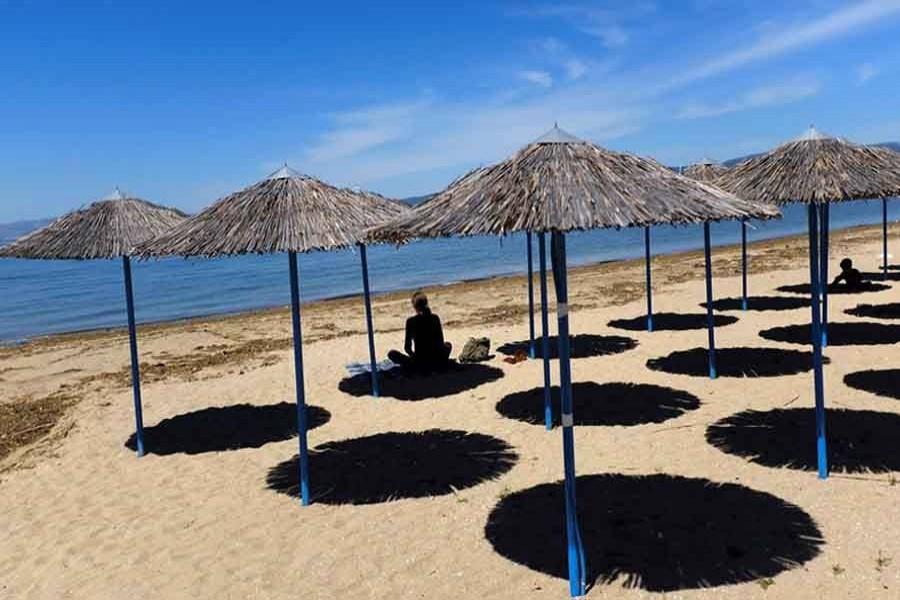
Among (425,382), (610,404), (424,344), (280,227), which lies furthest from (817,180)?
(425,382)

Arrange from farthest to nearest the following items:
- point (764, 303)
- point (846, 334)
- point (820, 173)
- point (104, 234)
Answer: point (764, 303) < point (846, 334) < point (104, 234) < point (820, 173)

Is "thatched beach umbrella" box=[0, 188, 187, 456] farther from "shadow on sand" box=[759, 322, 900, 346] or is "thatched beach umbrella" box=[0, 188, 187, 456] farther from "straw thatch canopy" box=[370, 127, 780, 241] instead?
"shadow on sand" box=[759, 322, 900, 346]

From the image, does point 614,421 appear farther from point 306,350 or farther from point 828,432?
point 306,350

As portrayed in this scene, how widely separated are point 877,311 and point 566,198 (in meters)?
11.6

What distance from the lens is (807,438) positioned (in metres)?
7.05

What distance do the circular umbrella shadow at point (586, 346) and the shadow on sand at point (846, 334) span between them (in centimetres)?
226

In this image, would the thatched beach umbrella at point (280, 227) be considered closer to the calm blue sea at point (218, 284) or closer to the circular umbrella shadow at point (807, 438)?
the circular umbrella shadow at point (807, 438)

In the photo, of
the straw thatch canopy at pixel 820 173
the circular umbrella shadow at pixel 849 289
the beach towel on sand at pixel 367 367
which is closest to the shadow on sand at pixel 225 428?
the beach towel on sand at pixel 367 367

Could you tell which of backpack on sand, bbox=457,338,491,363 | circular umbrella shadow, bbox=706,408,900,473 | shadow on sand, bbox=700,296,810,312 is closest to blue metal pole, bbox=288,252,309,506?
circular umbrella shadow, bbox=706,408,900,473

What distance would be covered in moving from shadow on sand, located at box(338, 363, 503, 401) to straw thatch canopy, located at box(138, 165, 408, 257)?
12.7ft

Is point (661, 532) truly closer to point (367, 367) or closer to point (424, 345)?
point (424, 345)

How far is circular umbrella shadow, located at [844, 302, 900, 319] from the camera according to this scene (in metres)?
12.9

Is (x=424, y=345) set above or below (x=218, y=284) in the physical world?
above

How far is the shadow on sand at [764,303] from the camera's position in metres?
14.9
